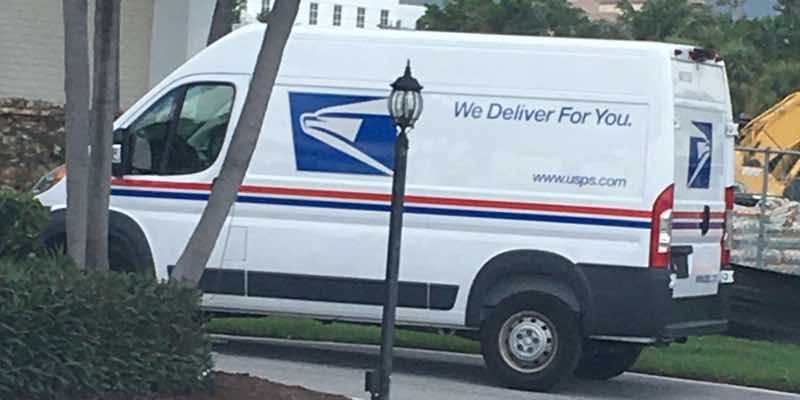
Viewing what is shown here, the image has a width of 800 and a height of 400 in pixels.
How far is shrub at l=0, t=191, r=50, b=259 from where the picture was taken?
10.9 metres

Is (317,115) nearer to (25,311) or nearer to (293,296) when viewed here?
(293,296)

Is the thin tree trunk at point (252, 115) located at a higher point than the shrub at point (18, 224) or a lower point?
higher

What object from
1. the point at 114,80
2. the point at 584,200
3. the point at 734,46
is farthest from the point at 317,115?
the point at 734,46

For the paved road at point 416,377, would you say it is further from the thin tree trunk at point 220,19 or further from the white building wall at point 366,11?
the white building wall at point 366,11

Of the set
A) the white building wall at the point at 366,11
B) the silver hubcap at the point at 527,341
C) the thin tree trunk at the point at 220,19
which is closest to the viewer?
the silver hubcap at the point at 527,341

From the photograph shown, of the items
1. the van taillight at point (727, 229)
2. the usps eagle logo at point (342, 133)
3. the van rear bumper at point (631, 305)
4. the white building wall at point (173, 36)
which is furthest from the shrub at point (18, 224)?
the white building wall at point (173, 36)

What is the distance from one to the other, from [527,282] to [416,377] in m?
1.27

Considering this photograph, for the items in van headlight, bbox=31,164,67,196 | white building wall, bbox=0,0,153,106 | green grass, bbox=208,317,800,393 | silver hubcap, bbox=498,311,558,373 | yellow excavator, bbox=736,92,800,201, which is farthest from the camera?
yellow excavator, bbox=736,92,800,201

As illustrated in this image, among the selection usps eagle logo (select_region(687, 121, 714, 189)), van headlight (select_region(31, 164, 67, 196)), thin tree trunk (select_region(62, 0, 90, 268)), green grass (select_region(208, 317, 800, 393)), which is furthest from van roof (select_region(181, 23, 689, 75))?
thin tree trunk (select_region(62, 0, 90, 268))

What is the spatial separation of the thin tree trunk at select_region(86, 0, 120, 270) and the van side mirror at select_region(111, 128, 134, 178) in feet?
10.8

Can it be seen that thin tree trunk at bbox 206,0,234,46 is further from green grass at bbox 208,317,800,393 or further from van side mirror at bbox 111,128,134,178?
van side mirror at bbox 111,128,134,178

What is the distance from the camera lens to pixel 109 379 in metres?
9.62

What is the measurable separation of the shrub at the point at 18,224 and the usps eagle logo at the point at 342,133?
9.56ft

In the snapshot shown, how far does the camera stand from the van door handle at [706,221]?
13.4 metres
